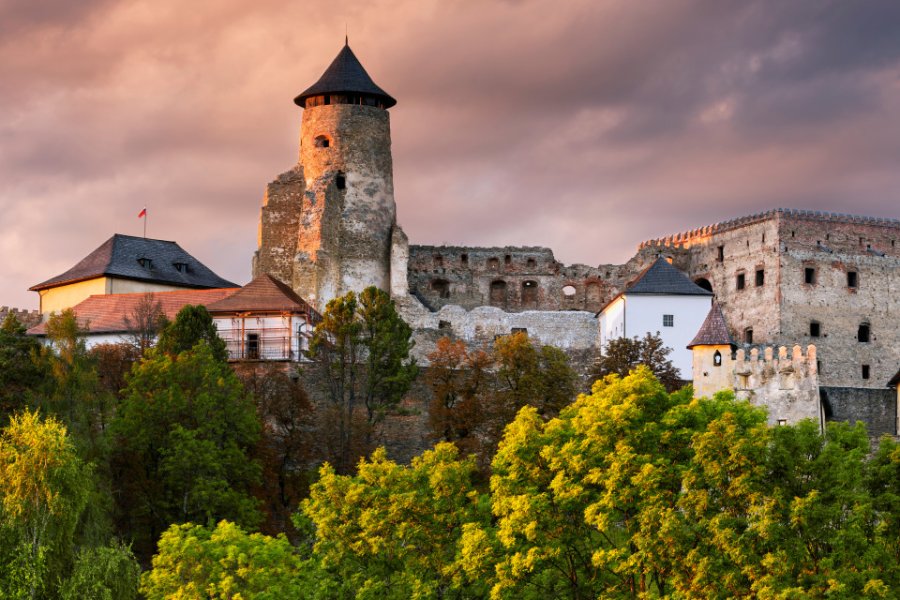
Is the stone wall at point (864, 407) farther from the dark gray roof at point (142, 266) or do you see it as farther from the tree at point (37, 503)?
the dark gray roof at point (142, 266)

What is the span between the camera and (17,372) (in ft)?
195

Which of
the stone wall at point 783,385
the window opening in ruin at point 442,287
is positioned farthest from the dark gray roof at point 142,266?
the stone wall at point 783,385

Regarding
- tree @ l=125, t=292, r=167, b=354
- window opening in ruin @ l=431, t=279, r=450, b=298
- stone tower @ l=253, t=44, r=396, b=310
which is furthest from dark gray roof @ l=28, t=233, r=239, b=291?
window opening in ruin @ l=431, t=279, r=450, b=298

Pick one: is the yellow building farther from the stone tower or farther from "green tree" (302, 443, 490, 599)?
"green tree" (302, 443, 490, 599)

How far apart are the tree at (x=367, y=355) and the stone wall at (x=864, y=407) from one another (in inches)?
686

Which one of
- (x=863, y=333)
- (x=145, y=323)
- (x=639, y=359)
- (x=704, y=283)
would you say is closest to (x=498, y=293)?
(x=704, y=283)

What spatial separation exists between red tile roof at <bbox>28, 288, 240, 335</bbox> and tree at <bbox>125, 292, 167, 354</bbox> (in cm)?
34

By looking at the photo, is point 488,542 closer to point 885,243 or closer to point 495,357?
point 495,357

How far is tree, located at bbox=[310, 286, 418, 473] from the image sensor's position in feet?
231

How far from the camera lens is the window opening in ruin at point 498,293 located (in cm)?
9188

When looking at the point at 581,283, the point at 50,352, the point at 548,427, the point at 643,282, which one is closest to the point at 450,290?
the point at 581,283

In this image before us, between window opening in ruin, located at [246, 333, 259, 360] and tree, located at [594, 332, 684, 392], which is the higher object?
window opening in ruin, located at [246, 333, 259, 360]

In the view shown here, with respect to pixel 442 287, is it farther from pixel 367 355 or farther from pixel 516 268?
pixel 367 355

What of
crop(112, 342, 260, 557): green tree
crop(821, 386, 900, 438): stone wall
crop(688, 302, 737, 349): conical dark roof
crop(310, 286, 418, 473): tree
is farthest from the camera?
crop(310, 286, 418, 473): tree
